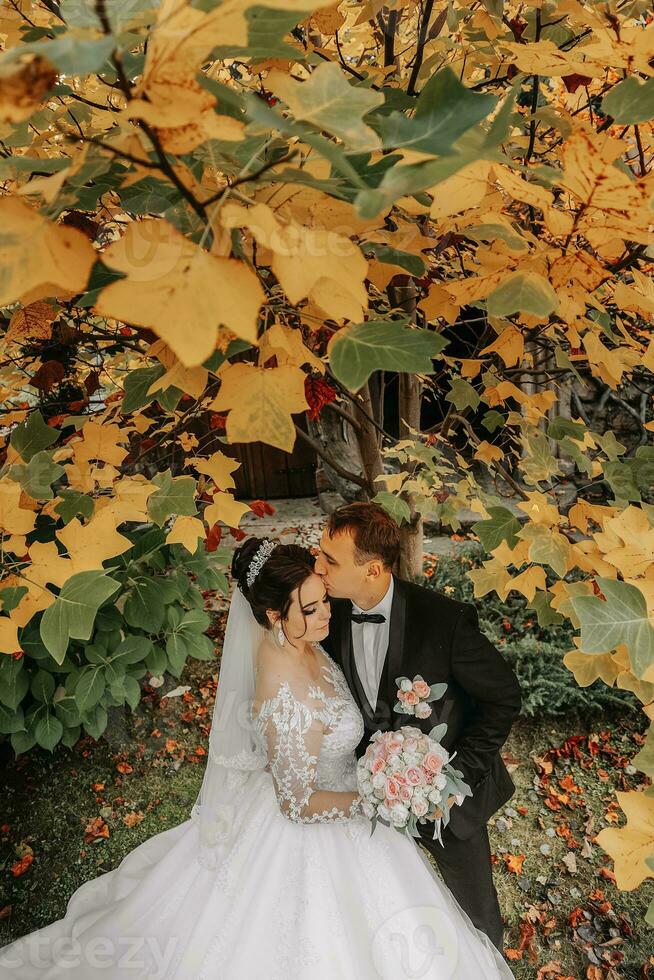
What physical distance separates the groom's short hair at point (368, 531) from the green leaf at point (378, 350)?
1.40m

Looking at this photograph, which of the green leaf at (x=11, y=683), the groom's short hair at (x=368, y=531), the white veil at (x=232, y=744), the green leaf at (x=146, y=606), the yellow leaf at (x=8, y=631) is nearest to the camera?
the yellow leaf at (x=8, y=631)

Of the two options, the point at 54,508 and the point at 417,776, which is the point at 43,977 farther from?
the point at 54,508

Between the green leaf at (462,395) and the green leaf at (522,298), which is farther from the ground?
the green leaf at (522,298)

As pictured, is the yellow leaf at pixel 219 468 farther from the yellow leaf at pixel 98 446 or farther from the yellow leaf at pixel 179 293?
the yellow leaf at pixel 179 293

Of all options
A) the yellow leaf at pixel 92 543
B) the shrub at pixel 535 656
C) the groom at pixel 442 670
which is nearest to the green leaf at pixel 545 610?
the groom at pixel 442 670

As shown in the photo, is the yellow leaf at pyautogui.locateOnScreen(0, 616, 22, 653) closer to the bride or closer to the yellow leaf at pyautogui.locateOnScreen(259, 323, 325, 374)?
the yellow leaf at pyautogui.locateOnScreen(259, 323, 325, 374)

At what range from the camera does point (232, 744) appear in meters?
2.34

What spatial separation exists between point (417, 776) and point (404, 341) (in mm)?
1572

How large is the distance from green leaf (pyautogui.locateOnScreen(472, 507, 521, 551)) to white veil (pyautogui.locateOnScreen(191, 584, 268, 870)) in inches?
45.9

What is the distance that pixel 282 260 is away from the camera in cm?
49

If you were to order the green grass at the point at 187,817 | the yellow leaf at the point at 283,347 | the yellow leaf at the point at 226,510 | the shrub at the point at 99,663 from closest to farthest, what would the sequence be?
the yellow leaf at the point at 283,347, the yellow leaf at the point at 226,510, the green grass at the point at 187,817, the shrub at the point at 99,663

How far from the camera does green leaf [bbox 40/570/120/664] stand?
2.90 feet

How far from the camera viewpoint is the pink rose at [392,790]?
180 cm

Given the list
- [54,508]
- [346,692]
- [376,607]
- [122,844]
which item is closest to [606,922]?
[346,692]
